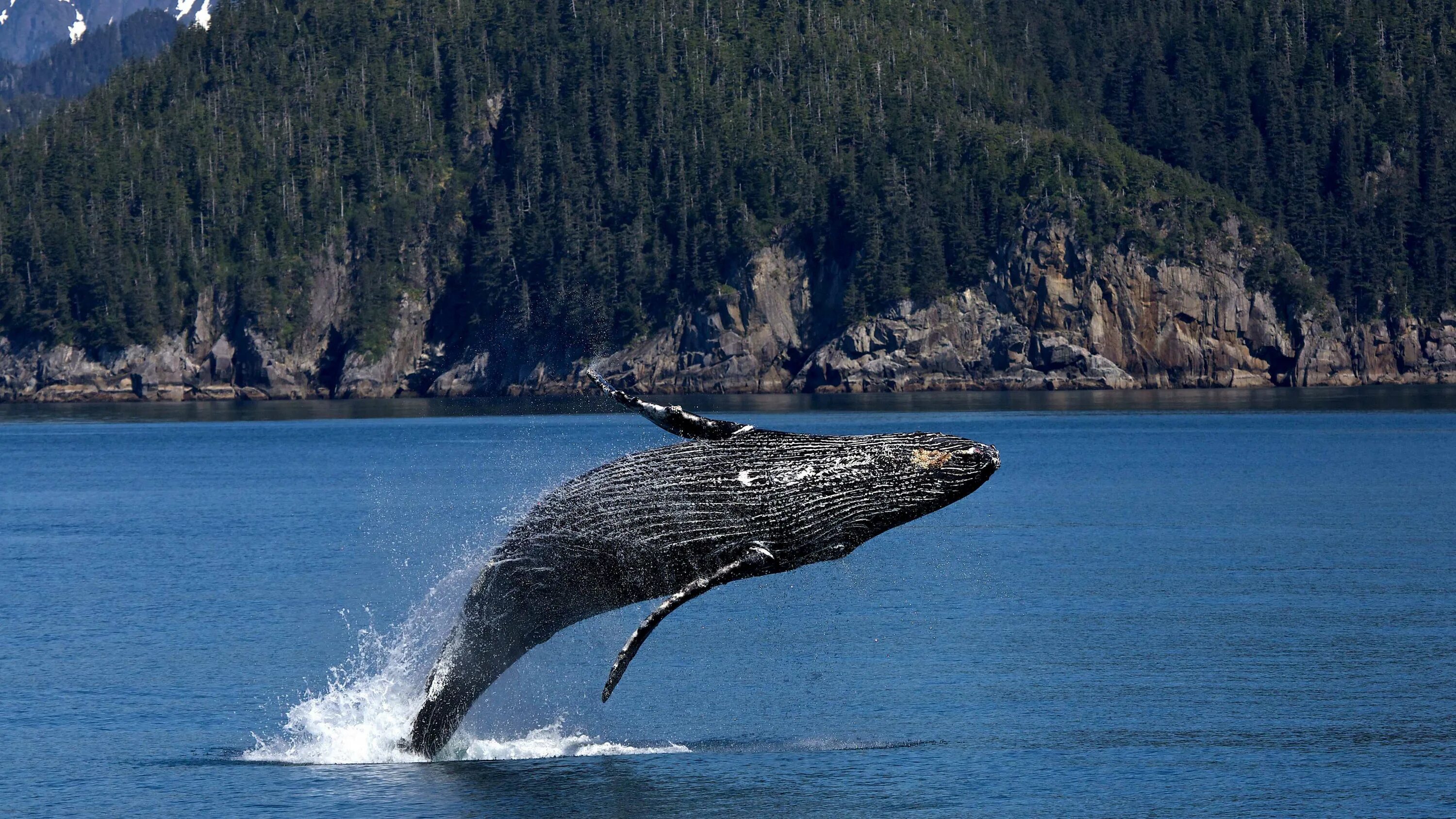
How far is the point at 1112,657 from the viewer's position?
30.8 metres

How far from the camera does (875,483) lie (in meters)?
15.8

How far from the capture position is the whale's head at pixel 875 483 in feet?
51.1

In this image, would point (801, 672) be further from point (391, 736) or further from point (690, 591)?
point (690, 591)

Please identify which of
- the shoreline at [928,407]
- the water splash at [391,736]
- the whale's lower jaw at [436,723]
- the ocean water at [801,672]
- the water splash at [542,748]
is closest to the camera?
the whale's lower jaw at [436,723]

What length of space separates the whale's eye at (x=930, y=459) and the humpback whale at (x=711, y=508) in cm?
1

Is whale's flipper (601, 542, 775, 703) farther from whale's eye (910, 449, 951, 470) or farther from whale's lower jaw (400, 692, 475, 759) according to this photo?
whale's lower jaw (400, 692, 475, 759)

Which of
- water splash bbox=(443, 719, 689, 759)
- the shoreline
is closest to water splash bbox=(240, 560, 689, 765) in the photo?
water splash bbox=(443, 719, 689, 759)

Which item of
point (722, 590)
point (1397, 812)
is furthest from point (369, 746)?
point (722, 590)

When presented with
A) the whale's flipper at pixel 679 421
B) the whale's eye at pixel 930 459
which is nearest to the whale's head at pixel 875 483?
the whale's eye at pixel 930 459

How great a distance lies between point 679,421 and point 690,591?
Answer: 1.61 metres

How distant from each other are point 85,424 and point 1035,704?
527ft

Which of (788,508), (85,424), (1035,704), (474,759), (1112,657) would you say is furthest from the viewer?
(85,424)

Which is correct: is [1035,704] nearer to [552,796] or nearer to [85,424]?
[552,796]

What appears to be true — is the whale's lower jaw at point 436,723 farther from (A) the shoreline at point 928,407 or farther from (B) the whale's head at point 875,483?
(A) the shoreline at point 928,407
